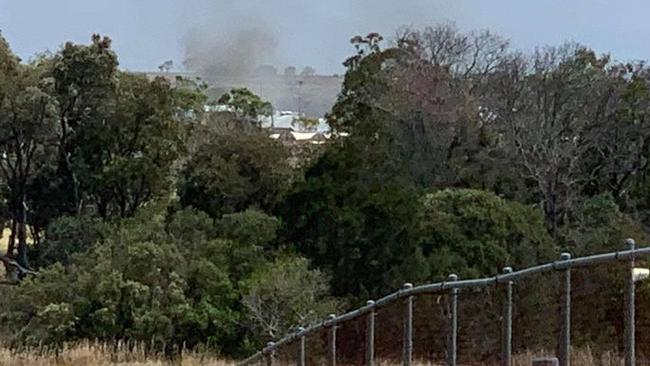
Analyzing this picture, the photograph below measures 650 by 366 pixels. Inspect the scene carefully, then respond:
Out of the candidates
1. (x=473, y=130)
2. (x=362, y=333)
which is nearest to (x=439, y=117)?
(x=473, y=130)

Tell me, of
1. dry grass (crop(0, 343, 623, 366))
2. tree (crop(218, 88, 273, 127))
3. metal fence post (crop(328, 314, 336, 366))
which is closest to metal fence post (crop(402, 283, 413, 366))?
metal fence post (crop(328, 314, 336, 366))

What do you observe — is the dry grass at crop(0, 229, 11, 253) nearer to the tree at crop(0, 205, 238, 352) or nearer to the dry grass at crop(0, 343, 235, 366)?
the tree at crop(0, 205, 238, 352)

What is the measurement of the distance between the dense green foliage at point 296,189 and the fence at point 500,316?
15309mm

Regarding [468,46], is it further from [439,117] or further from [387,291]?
[387,291]

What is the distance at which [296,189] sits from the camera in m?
32.8

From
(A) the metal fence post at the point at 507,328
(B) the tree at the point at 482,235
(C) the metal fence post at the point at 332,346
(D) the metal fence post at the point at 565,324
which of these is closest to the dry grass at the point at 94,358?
(B) the tree at the point at 482,235

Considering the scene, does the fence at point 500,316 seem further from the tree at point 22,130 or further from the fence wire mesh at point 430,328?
the tree at point 22,130

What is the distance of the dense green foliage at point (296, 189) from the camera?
2923 cm

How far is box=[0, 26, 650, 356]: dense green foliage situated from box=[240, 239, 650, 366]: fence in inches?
603

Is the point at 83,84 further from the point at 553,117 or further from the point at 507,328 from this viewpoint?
the point at 507,328

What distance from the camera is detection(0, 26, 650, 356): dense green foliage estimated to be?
29.2 metres

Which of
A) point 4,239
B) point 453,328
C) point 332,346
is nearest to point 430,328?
point 332,346

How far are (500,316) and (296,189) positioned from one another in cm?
2372

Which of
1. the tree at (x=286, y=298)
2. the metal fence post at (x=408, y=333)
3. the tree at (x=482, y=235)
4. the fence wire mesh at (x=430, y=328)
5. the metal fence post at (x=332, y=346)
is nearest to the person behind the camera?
the metal fence post at (x=408, y=333)
